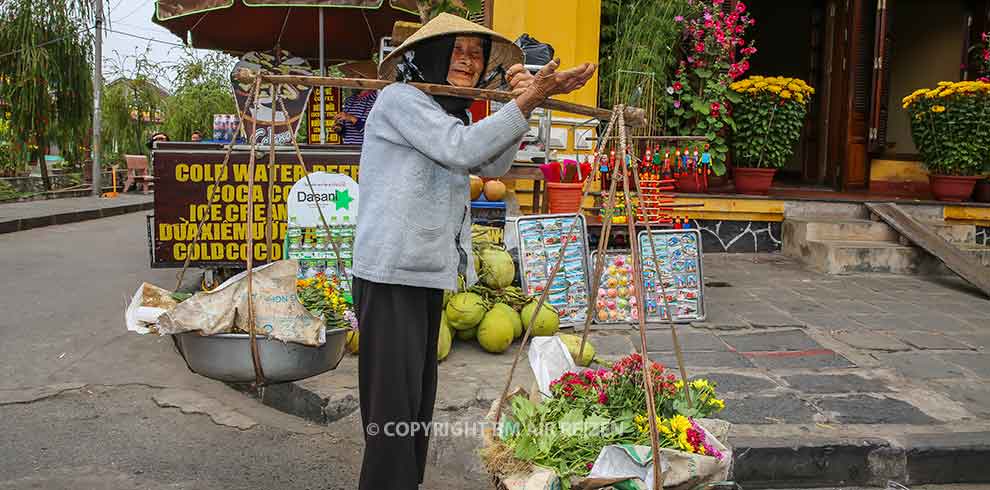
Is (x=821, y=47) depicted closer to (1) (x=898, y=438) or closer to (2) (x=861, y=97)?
(2) (x=861, y=97)

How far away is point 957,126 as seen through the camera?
26.5 feet

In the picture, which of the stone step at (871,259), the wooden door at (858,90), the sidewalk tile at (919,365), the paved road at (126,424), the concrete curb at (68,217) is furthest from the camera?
the concrete curb at (68,217)

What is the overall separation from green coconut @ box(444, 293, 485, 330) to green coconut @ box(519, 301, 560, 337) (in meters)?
0.32

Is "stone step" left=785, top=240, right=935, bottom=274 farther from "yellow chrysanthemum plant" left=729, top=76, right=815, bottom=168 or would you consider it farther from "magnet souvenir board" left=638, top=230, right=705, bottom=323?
"magnet souvenir board" left=638, top=230, right=705, bottom=323

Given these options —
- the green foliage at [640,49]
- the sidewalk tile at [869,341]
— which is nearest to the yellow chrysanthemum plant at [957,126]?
the green foliage at [640,49]

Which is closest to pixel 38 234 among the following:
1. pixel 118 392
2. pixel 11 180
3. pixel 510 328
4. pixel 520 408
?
pixel 11 180

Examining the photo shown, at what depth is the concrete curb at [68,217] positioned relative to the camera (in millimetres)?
11445

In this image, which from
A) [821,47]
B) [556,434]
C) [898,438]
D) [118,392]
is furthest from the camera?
[821,47]

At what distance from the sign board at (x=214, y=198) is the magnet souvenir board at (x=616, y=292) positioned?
6.87ft

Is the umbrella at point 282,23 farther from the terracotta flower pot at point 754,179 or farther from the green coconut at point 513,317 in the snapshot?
the terracotta flower pot at point 754,179

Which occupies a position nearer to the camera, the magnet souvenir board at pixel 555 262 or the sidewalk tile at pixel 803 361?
the sidewalk tile at pixel 803 361

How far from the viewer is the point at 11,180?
1673 centimetres

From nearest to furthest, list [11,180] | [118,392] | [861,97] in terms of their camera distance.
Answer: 1. [118,392]
2. [861,97]
3. [11,180]

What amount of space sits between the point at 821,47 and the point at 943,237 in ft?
12.5
